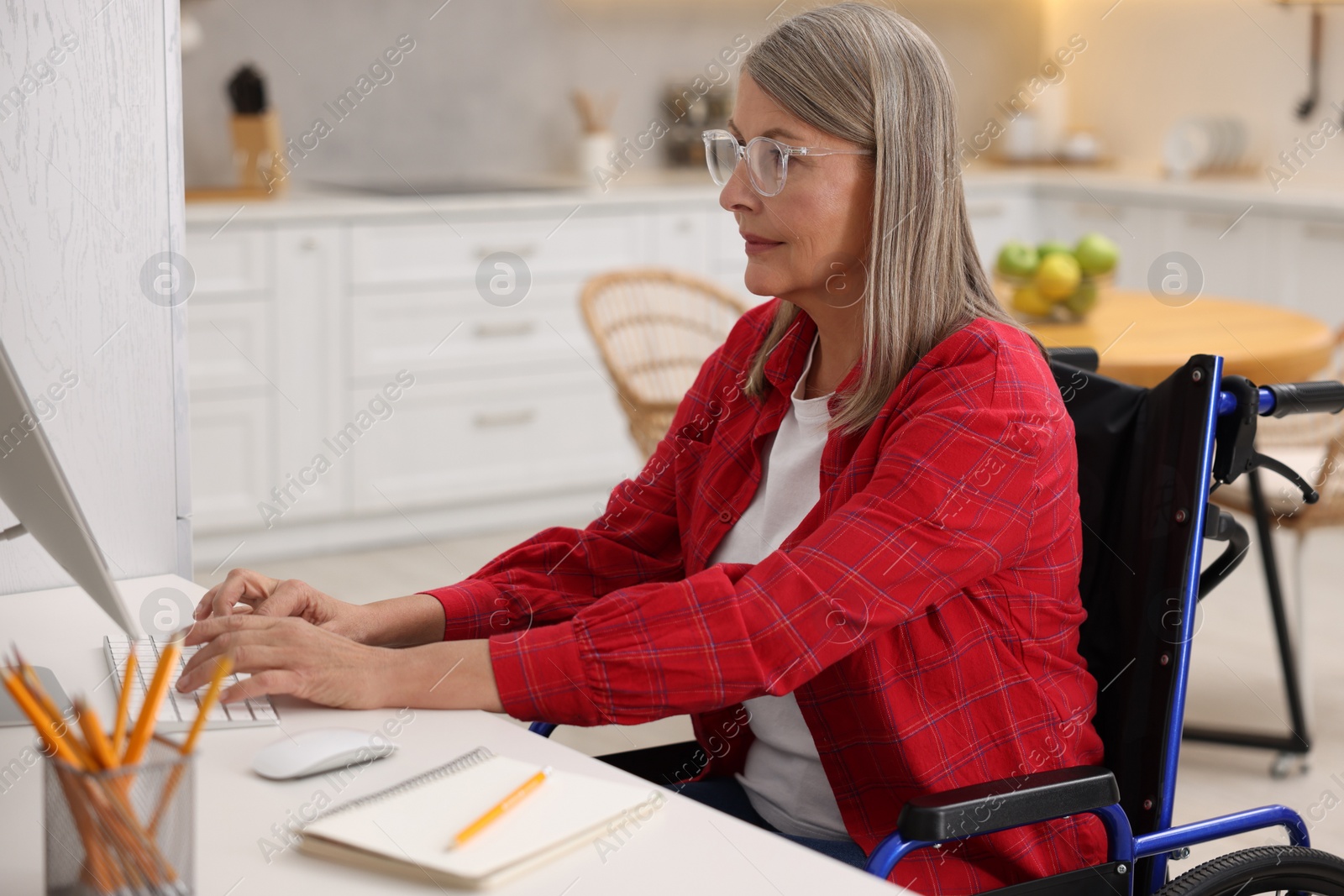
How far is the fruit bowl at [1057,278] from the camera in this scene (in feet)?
8.98

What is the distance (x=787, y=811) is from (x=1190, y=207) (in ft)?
11.6

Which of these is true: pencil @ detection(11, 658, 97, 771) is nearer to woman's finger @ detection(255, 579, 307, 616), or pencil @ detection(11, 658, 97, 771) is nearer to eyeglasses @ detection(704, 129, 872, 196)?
woman's finger @ detection(255, 579, 307, 616)

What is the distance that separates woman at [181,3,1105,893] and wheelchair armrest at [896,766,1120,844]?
0.10m

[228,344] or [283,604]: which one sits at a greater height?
[228,344]

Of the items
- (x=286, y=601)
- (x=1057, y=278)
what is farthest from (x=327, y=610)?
(x=1057, y=278)

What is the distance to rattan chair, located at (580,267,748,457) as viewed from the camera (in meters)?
3.25

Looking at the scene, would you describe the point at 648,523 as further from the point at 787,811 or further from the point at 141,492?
the point at 141,492

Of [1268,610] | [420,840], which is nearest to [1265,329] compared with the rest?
[1268,610]

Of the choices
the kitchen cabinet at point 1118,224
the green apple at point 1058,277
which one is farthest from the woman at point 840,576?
the kitchen cabinet at point 1118,224

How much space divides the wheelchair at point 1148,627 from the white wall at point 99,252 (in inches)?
20.3

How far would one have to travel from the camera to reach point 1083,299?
9.06 feet

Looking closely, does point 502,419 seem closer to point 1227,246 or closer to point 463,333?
point 463,333

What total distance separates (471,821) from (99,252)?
2.76 feet

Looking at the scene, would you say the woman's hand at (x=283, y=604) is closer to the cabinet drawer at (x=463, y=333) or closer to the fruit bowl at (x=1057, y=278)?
the fruit bowl at (x=1057, y=278)
